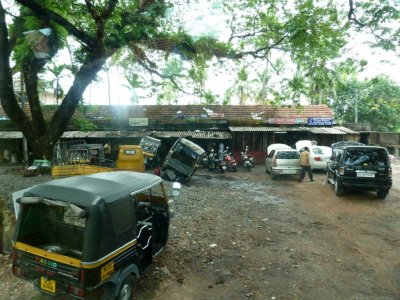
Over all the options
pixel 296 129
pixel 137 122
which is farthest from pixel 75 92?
pixel 296 129

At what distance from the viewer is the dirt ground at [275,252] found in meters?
4.83

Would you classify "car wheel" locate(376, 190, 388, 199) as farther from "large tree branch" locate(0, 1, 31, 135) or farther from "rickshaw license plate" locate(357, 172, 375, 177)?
"large tree branch" locate(0, 1, 31, 135)

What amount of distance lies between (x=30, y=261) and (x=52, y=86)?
10584mm

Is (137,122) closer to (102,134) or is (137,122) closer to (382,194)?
(102,134)

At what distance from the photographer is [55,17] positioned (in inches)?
315

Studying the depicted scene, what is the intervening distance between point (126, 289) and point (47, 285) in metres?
1.01

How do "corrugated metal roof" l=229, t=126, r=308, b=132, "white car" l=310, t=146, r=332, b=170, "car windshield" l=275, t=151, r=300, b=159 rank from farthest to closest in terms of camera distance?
"corrugated metal roof" l=229, t=126, r=308, b=132, "white car" l=310, t=146, r=332, b=170, "car windshield" l=275, t=151, r=300, b=159

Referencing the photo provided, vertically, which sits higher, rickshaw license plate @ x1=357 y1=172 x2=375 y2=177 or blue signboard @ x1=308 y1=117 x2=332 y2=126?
blue signboard @ x1=308 y1=117 x2=332 y2=126

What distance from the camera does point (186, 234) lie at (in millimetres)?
7074

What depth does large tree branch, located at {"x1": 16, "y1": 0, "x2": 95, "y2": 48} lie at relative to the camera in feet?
25.1

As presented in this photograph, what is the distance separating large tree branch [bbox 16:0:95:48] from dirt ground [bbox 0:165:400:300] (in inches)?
210

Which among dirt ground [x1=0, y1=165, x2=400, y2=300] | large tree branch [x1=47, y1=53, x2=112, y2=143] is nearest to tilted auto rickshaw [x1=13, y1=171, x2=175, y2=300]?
dirt ground [x1=0, y1=165, x2=400, y2=300]

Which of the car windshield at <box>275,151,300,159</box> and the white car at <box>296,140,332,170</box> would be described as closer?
the car windshield at <box>275,151,300,159</box>

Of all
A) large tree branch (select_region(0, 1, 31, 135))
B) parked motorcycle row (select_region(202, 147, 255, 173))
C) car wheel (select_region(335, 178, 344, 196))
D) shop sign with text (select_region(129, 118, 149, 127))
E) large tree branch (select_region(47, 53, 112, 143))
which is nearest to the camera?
large tree branch (select_region(0, 1, 31, 135))
